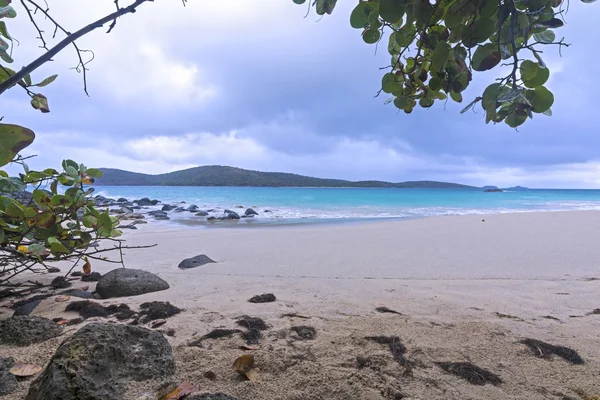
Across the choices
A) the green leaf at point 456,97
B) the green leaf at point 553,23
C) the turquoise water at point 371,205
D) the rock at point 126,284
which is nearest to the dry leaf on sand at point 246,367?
the green leaf at point 456,97

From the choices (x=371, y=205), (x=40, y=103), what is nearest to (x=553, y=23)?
(x=40, y=103)

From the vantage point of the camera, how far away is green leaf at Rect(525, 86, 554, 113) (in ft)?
2.84

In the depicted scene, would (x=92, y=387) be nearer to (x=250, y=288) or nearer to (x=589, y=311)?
(x=250, y=288)

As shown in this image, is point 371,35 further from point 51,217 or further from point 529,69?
point 51,217

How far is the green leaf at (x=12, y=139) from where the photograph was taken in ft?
1.88

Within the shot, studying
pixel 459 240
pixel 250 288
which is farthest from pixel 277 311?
pixel 459 240

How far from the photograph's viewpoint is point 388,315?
2703mm

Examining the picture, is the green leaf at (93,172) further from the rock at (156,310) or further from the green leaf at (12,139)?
the green leaf at (12,139)

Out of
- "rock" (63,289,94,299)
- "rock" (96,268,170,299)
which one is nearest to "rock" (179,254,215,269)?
"rock" (96,268,170,299)

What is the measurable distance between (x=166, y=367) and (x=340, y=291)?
2.14 m

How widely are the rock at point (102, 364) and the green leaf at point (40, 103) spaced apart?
3.11ft

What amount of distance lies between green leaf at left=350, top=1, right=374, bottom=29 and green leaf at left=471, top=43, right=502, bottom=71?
423mm

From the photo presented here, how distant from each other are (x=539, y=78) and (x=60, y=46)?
1.08 m

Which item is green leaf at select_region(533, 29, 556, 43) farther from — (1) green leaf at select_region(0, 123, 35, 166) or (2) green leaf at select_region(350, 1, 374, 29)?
(1) green leaf at select_region(0, 123, 35, 166)
